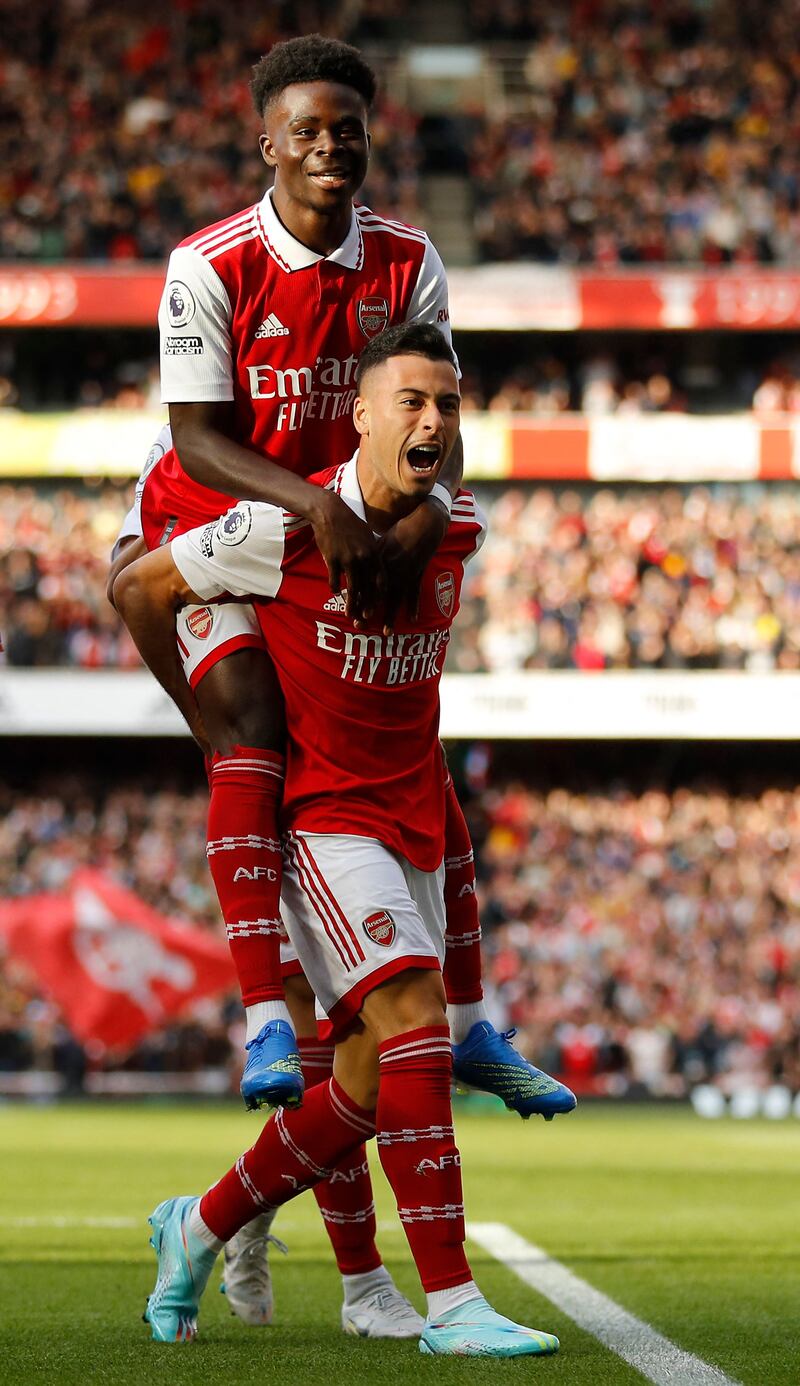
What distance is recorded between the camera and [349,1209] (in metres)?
5.40

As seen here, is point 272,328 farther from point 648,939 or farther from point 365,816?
point 648,939

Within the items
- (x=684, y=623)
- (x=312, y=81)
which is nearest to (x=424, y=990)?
(x=312, y=81)

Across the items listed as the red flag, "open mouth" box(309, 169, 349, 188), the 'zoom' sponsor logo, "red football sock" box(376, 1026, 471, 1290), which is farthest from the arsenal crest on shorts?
the red flag

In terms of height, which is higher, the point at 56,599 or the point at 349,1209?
the point at 56,599

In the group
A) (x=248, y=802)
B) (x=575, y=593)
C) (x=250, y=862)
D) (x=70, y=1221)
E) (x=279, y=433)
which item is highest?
Result: (x=575, y=593)

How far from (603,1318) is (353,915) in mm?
1369

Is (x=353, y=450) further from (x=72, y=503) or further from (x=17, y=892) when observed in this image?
(x=72, y=503)

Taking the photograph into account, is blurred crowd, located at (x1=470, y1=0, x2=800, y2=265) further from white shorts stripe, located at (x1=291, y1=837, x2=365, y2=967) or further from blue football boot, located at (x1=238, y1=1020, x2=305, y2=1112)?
blue football boot, located at (x1=238, y1=1020, x2=305, y2=1112)

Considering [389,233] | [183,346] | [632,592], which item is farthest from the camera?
[632,592]

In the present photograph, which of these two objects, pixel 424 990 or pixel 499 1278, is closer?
pixel 424 990

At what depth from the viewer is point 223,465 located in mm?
4887

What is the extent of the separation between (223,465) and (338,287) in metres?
0.62

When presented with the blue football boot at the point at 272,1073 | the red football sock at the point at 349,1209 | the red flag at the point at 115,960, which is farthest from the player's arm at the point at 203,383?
the red flag at the point at 115,960

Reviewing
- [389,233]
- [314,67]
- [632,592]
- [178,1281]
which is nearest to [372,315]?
[389,233]
